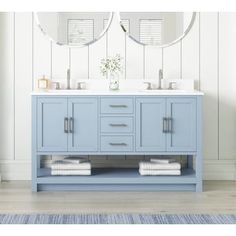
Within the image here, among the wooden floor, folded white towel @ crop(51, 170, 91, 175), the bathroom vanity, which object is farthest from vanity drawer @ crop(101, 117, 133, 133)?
the wooden floor

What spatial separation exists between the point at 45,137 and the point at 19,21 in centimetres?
110

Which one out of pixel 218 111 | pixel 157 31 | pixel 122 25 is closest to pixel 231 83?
pixel 218 111

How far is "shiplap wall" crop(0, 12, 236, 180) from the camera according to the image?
412 cm

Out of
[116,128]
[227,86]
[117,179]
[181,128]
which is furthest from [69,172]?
[227,86]

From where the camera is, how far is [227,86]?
417 cm

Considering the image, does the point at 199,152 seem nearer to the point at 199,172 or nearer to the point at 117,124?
the point at 199,172

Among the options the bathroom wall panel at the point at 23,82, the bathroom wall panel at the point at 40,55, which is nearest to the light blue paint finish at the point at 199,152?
→ the bathroom wall panel at the point at 40,55

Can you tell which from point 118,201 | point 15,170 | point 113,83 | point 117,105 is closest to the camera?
point 118,201

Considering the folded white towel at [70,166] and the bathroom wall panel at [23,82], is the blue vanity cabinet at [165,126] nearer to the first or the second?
the folded white towel at [70,166]

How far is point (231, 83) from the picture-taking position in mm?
4160

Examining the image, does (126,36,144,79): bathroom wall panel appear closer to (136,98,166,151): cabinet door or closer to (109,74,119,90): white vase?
(109,74,119,90): white vase

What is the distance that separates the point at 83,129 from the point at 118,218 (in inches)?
40.9

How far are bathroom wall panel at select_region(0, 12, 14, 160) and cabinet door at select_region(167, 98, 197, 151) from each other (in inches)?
53.8
